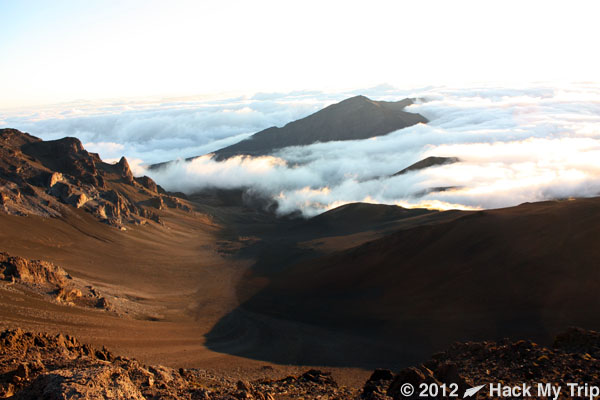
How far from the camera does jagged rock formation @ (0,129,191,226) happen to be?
5947 centimetres

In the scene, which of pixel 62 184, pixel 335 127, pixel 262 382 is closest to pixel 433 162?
pixel 335 127

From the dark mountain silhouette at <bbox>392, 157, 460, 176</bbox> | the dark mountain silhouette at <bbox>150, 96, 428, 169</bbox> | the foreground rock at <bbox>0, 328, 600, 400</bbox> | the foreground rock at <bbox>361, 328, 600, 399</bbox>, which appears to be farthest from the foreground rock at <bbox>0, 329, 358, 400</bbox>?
the dark mountain silhouette at <bbox>150, 96, 428, 169</bbox>

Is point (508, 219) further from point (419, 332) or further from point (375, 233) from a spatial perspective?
point (375, 233)

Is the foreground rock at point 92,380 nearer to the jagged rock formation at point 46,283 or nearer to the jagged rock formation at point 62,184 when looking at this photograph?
the jagged rock formation at point 46,283

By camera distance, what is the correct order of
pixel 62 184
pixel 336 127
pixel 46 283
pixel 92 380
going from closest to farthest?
pixel 92 380
pixel 46 283
pixel 62 184
pixel 336 127

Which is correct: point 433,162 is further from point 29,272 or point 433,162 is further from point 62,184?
point 29,272

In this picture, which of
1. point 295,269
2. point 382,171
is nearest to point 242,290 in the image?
point 295,269

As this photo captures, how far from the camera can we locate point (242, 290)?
50375 millimetres

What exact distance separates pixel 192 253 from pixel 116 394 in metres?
57.0

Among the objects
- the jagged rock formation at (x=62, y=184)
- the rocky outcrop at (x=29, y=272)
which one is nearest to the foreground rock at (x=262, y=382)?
the rocky outcrop at (x=29, y=272)

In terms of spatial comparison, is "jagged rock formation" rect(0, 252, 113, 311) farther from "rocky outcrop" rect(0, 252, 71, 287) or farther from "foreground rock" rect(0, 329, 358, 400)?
"foreground rock" rect(0, 329, 358, 400)

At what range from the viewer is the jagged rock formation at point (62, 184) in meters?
59.5

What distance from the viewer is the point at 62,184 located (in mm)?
67062

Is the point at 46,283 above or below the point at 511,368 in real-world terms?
below
